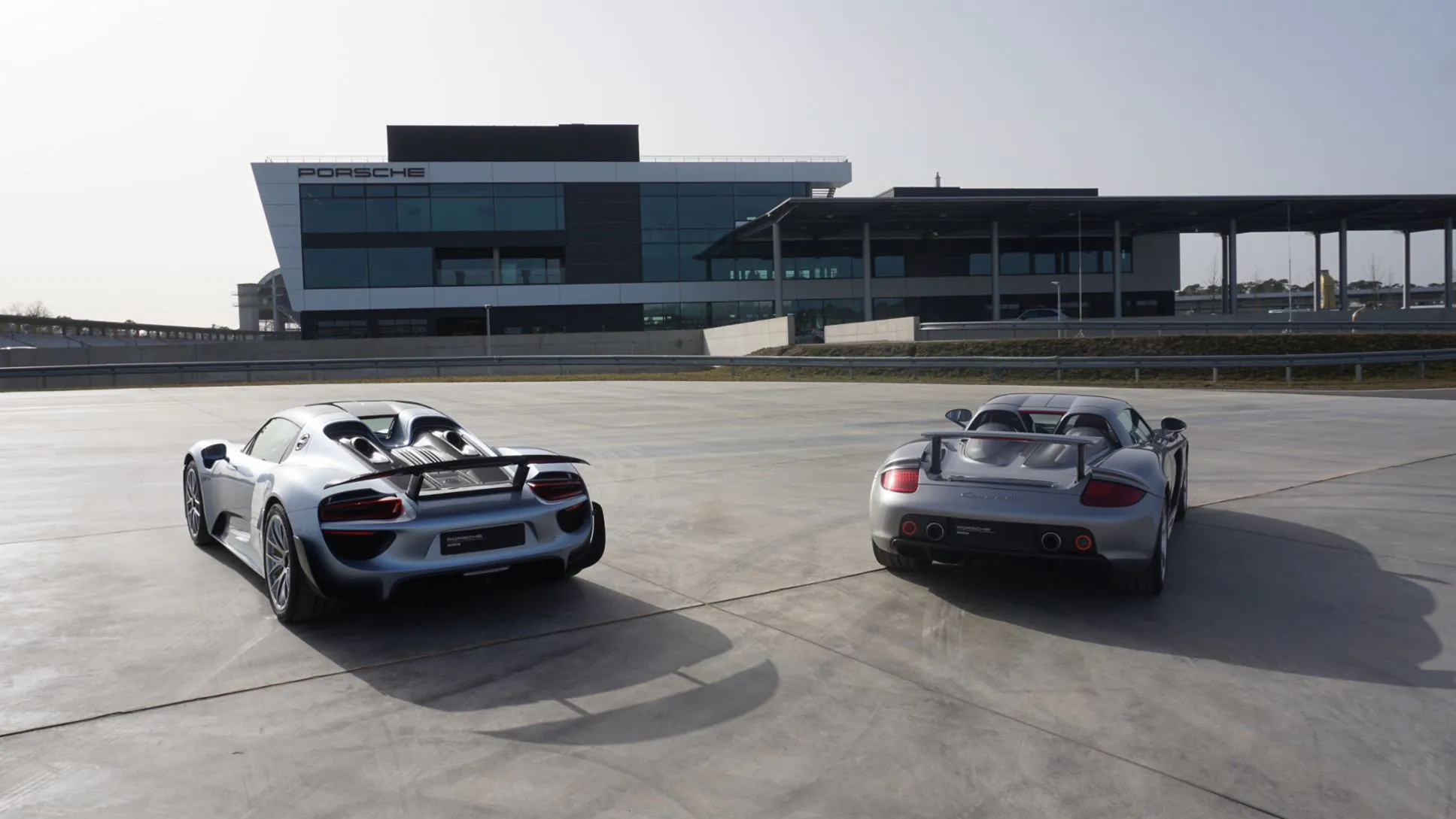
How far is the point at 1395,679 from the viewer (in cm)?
510

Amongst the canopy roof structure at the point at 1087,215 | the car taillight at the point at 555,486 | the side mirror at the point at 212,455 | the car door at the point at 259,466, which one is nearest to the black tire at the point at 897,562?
the car taillight at the point at 555,486

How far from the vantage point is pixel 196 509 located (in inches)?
320

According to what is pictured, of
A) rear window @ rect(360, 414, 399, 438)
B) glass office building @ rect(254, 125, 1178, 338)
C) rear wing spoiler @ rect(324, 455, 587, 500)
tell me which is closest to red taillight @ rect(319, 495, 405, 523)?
rear wing spoiler @ rect(324, 455, 587, 500)

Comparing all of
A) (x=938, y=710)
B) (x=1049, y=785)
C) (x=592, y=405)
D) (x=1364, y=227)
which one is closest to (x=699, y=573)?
(x=938, y=710)

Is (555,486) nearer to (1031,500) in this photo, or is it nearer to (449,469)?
(449,469)

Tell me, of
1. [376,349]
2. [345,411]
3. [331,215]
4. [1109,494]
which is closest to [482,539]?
[345,411]

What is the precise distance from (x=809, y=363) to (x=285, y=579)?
30.6m

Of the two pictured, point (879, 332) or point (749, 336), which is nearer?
point (879, 332)

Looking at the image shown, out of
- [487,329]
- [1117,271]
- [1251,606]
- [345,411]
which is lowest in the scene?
[1251,606]

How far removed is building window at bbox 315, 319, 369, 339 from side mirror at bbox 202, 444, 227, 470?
4940 centimetres

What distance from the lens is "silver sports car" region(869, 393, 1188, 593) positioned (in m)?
6.20

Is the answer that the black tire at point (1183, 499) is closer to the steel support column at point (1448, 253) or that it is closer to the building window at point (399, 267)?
the building window at point (399, 267)

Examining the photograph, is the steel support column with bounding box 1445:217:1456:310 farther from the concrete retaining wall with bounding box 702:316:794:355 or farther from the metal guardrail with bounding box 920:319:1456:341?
the concrete retaining wall with bounding box 702:316:794:355

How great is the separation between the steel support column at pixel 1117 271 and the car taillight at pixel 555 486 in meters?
53.5
